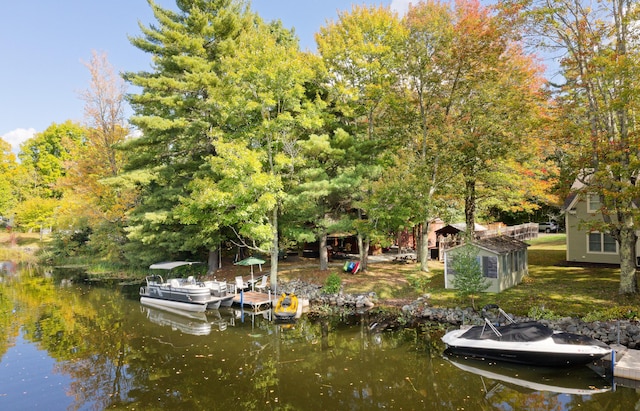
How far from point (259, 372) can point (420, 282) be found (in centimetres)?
1164

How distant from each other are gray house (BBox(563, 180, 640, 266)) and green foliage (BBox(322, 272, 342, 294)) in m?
13.9

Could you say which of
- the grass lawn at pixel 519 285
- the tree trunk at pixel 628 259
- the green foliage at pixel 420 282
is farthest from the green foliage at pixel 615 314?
the green foliage at pixel 420 282

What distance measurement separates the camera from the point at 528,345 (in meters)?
12.9

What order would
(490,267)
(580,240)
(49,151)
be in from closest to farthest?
1. (490,267)
2. (580,240)
3. (49,151)

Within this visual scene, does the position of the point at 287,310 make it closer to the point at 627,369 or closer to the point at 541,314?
the point at 541,314

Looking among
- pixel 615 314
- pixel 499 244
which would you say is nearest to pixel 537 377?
pixel 615 314

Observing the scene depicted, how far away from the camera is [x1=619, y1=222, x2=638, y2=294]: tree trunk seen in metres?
17.0

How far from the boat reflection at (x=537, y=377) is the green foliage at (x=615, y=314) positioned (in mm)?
3316

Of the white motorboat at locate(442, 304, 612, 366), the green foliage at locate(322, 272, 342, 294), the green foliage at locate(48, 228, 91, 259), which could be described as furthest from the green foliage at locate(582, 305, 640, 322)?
the green foliage at locate(48, 228, 91, 259)

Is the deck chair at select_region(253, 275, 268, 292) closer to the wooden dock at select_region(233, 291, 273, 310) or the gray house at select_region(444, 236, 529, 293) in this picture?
the wooden dock at select_region(233, 291, 273, 310)

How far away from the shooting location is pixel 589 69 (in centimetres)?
1678

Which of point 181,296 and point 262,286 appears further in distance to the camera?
point 262,286

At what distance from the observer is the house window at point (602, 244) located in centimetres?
2339

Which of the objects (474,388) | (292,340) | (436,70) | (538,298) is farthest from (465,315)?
(436,70)
